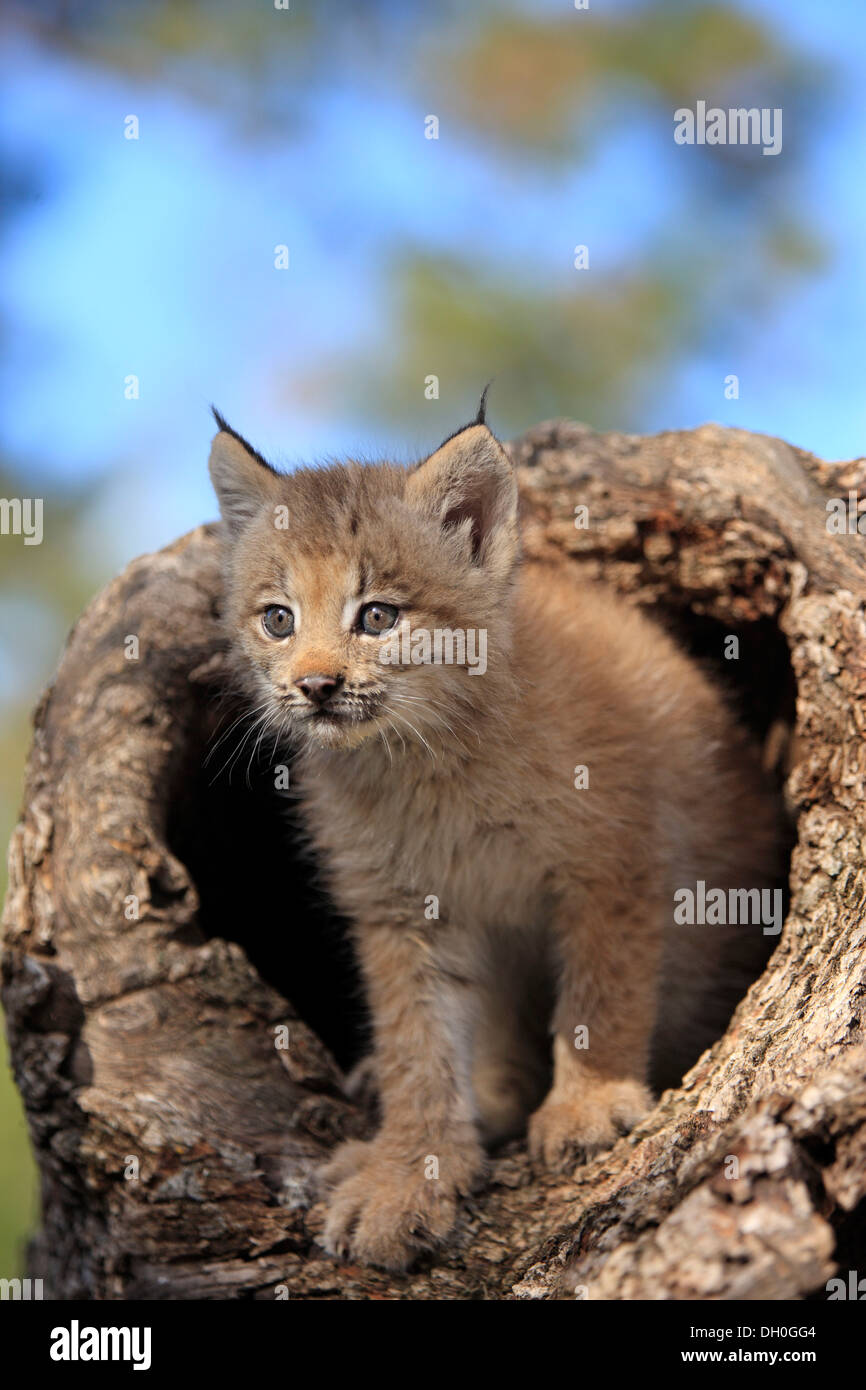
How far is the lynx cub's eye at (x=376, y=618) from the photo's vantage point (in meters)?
3.61

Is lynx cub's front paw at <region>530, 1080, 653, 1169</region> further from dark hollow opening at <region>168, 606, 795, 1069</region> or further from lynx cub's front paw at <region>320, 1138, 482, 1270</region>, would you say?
dark hollow opening at <region>168, 606, 795, 1069</region>

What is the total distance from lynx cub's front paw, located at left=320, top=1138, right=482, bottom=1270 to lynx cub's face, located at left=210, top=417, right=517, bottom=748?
4.37ft

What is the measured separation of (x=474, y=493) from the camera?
3.87 meters

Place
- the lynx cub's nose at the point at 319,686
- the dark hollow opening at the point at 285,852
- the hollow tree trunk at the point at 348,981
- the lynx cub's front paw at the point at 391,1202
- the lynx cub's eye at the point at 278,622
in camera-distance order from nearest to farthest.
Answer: the hollow tree trunk at the point at 348,981, the lynx cub's nose at the point at 319,686, the lynx cub's front paw at the point at 391,1202, the lynx cub's eye at the point at 278,622, the dark hollow opening at the point at 285,852

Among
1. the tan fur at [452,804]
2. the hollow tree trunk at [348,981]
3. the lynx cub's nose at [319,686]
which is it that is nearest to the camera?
the hollow tree trunk at [348,981]

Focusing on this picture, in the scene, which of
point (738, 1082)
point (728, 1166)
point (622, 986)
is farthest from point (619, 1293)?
point (622, 986)

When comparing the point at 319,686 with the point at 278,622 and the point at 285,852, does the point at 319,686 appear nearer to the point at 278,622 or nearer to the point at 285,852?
the point at 278,622

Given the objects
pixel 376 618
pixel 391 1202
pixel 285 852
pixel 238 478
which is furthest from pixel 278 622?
pixel 285 852

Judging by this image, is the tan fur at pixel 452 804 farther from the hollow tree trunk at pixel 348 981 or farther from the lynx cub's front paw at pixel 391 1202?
the hollow tree trunk at pixel 348 981

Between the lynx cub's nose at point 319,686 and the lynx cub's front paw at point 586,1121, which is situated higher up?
the lynx cub's nose at point 319,686

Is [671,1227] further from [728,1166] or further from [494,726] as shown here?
[494,726]

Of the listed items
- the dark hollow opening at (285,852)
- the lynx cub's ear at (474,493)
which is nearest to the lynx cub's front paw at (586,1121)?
the dark hollow opening at (285,852)
